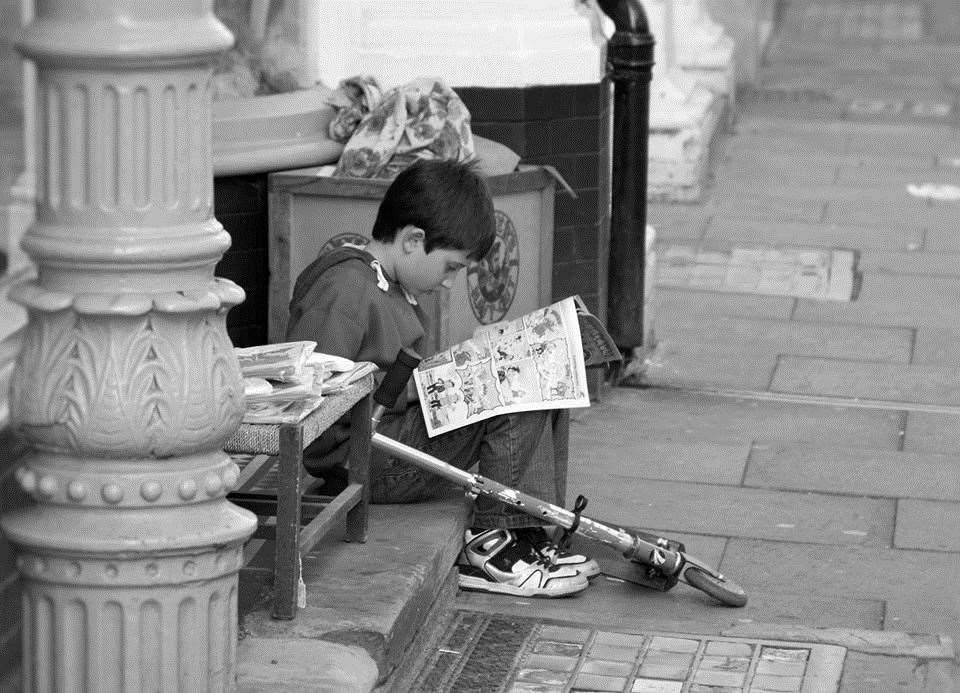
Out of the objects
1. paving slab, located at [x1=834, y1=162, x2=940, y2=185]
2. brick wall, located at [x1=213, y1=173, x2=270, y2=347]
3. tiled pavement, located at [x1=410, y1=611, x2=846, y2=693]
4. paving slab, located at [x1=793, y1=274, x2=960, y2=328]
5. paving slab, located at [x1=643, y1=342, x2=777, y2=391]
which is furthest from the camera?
paving slab, located at [x1=834, y1=162, x2=940, y2=185]

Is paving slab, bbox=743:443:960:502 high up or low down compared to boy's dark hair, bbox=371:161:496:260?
down

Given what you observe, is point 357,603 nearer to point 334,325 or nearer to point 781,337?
point 334,325

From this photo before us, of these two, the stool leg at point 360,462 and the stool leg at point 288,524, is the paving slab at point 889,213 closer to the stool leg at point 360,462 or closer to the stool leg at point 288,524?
the stool leg at point 360,462

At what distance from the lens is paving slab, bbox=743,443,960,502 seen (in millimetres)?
5027

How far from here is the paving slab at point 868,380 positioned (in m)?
6.08

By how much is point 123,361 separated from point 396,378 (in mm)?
1426

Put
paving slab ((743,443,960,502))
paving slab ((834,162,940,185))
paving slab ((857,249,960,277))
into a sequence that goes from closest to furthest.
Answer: paving slab ((743,443,960,502))
paving slab ((857,249,960,277))
paving slab ((834,162,940,185))

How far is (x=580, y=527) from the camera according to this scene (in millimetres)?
3967

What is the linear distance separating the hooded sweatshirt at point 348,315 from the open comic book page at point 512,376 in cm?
10

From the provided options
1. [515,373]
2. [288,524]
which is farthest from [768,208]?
[288,524]

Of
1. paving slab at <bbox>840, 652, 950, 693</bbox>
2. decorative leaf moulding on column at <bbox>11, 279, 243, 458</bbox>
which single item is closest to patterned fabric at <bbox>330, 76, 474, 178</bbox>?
paving slab at <bbox>840, 652, 950, 693</bbox>

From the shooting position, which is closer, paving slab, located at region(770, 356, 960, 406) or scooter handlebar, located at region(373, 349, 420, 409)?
scooter handlebar, located at region(373, 349, 420, 409)

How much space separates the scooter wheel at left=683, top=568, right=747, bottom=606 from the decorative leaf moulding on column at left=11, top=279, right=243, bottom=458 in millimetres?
1759

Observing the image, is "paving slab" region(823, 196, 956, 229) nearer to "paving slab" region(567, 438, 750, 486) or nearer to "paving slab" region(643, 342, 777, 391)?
"paving slab" region(643, 342, 777, 391)
